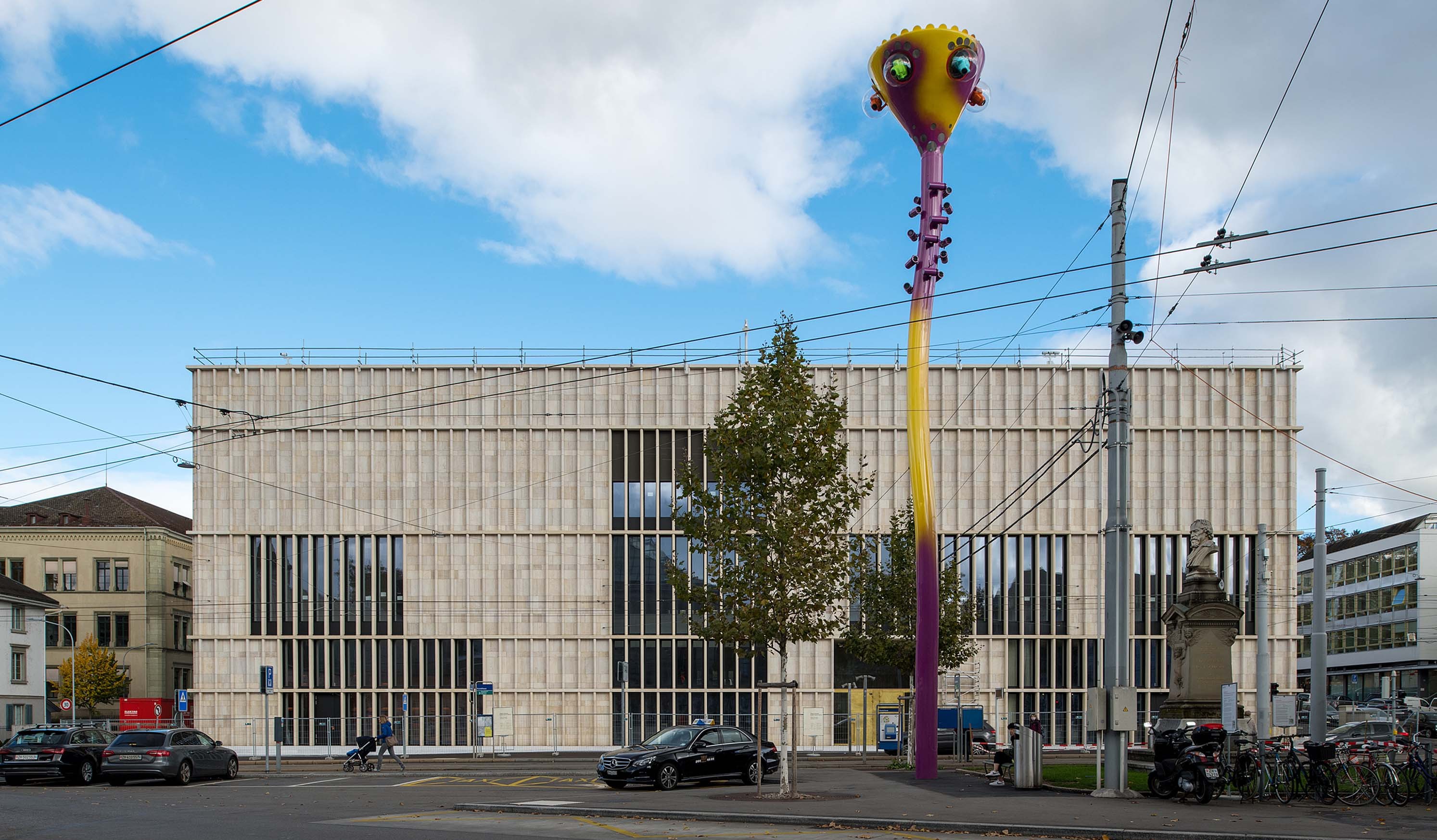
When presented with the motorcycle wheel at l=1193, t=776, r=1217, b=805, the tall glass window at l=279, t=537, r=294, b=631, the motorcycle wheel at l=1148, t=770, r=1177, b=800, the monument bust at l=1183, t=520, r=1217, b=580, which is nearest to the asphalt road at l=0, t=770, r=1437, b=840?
the motorcycle wheel at l=1193, t=776, r=1217, b=805

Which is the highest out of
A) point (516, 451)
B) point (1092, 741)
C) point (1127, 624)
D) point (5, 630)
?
point (516, 451)

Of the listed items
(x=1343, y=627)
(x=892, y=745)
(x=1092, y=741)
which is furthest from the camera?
(x=1343, y=627)

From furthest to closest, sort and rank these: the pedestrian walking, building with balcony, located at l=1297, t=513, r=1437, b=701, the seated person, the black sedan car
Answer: building with balcony, located at l=1297, t=513, r=1437, b=701
the pedestrian walking
the black sedan car
the seated person

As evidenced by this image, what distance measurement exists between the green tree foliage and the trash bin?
1476cm

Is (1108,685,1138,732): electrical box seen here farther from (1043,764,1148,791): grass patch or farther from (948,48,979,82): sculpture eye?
(948,48,979,82): sculpture eye

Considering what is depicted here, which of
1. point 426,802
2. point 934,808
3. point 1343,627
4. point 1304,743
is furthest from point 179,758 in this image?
point 1343,627

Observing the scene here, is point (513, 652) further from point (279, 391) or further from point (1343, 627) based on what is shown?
point (1343, 627)

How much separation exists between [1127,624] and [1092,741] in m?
36.6

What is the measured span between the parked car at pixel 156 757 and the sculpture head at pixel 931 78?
23445 millimetres

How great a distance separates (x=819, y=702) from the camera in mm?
60156

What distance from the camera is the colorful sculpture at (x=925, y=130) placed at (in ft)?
107

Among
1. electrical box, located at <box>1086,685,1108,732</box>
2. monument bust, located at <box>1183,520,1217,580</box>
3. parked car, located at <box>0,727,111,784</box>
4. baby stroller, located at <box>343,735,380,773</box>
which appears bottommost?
baby stroller, located at <box>343,735,380,773</box>

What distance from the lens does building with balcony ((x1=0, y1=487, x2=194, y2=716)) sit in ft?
265

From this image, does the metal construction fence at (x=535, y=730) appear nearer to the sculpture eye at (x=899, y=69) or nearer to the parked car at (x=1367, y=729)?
the parked car at (x=1367, y=729)
